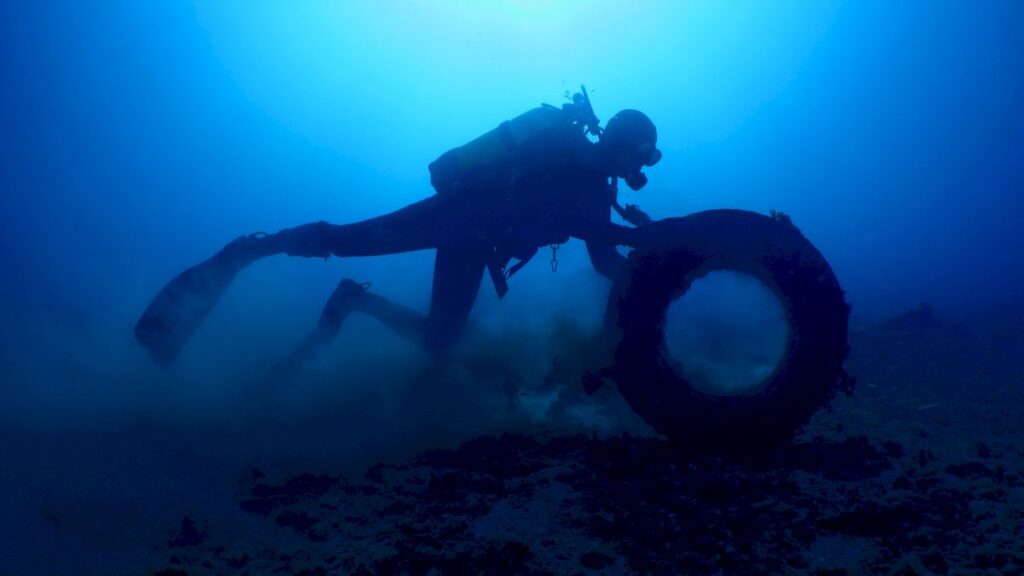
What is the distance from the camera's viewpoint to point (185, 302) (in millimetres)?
6270

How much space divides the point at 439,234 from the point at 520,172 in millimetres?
1195

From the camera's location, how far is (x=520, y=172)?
5.60 metres

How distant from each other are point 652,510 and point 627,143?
3.78 metres

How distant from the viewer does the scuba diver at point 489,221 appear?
5.59 m

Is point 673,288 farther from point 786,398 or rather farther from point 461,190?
point 461,190

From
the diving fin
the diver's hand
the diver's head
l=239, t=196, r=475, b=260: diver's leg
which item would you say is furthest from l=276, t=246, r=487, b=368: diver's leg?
the diver's head

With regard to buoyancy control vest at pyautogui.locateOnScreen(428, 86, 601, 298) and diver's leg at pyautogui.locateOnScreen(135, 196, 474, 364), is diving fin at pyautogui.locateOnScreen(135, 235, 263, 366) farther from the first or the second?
buoyancy control vest at pyautogui.locateOnScreen(428, 86, 601, 298)

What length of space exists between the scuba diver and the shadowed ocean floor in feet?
6.26

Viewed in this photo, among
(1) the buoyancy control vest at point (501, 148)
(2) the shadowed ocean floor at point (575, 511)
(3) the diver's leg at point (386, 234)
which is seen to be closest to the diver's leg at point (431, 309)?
(3) the diver's leg at point (386, 234)

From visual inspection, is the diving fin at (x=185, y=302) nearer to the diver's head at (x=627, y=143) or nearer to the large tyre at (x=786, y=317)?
the diver's head at (x=627, y=143)

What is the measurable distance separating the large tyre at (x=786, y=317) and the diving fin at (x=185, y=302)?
468 centimetres

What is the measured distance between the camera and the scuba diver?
18.3 feet

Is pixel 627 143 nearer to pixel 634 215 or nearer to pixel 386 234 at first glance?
pixel 634 215

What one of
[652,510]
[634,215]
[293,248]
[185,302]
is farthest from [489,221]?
[185,302]
